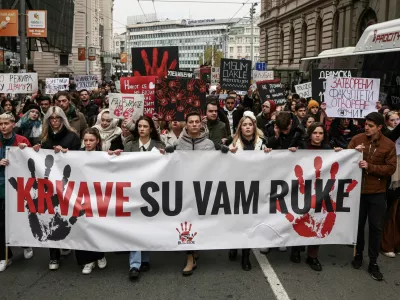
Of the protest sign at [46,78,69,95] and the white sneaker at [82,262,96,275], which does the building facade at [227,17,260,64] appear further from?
the white sneaker at [82,262,96,275]

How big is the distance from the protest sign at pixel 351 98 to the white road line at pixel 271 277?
2.75 m

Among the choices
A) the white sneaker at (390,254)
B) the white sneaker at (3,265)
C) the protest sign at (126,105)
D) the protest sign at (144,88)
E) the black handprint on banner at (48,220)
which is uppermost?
the protest sign at (144,88)

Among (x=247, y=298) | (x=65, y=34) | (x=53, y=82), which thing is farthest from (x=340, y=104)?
(x=65, y=34)

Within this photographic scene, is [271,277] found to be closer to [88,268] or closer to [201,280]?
[201,280]

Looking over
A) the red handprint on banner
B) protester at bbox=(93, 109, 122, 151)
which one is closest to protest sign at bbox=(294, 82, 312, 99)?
protester at bbox=(93, 109, 122, 151)

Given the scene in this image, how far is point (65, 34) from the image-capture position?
144 feet

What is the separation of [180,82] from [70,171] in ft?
7.07

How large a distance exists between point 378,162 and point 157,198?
227cm

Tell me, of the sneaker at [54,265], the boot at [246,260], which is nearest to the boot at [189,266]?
the boot at [246,260]

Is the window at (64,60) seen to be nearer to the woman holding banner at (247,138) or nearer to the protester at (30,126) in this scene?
the protester at (30,126)

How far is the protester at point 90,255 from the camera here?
16.4 feet

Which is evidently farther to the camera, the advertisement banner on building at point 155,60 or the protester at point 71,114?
the advertisement banner on building at point 155,60

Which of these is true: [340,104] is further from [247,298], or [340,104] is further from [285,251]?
[247,298]

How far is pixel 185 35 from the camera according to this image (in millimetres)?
150000
